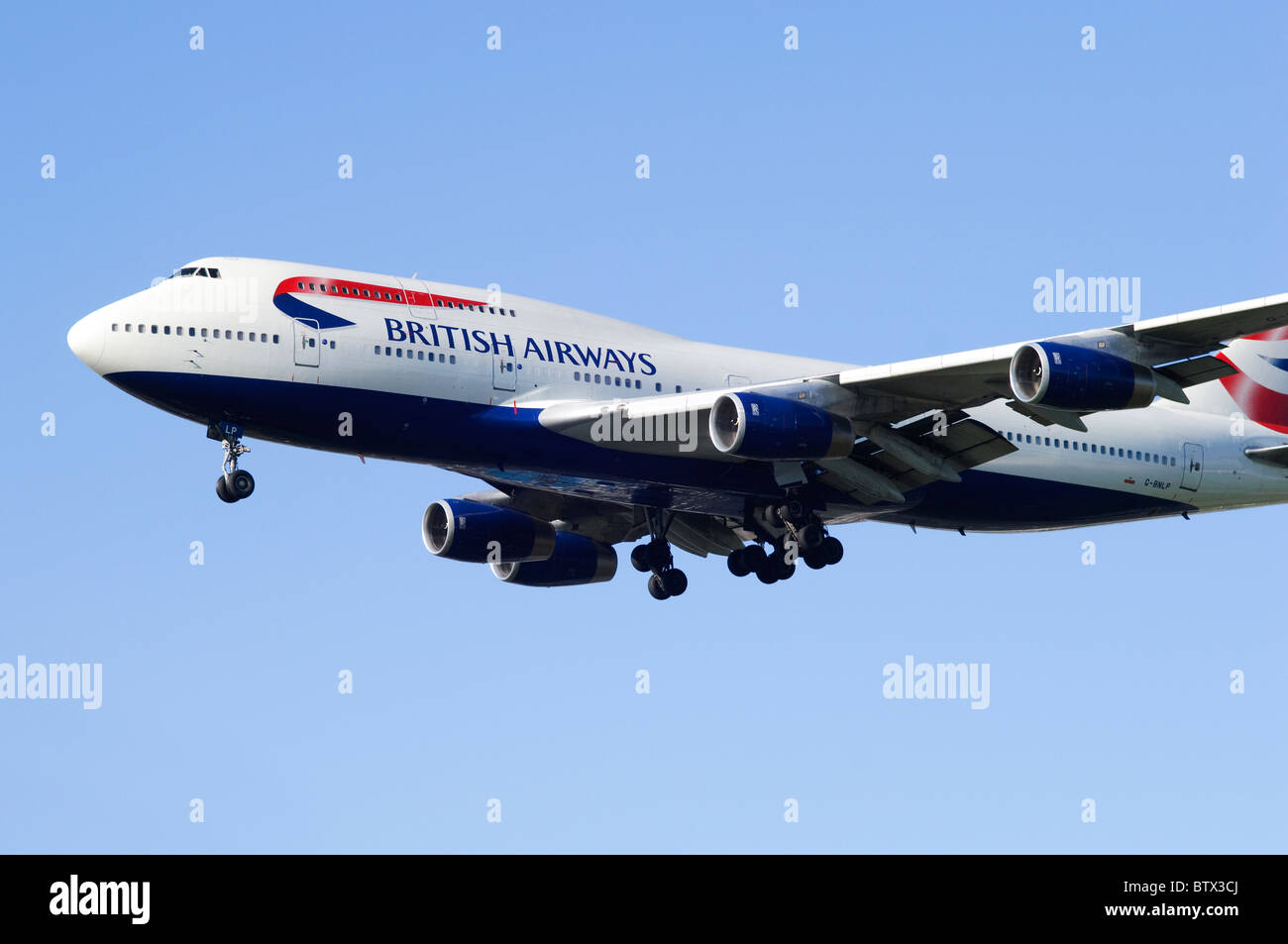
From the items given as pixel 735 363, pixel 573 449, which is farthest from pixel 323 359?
pixel 735 363

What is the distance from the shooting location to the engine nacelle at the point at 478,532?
46562 millimetres

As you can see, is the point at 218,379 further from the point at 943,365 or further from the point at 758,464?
the point at 943,365

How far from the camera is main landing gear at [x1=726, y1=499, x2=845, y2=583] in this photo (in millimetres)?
43719

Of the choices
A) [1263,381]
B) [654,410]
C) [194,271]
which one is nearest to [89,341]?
[194,271]

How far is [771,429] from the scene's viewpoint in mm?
39438

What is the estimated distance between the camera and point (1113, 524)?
48.8m

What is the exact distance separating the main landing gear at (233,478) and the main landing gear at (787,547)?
40.3 ft

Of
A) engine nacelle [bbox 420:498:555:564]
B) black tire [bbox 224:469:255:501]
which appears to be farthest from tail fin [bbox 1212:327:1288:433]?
black tire [bbox 224:469:255:501]

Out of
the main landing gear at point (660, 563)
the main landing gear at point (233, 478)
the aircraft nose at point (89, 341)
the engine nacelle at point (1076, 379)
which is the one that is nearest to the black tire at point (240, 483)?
the main landing gear at point (233, 478)

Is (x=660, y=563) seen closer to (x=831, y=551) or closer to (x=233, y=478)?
(x=831, y=551)

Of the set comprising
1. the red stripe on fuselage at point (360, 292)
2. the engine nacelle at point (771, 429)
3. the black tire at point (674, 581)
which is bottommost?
the black tire at point (674, 581)

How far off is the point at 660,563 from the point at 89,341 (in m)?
15.4

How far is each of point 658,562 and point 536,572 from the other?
4158 millimetres

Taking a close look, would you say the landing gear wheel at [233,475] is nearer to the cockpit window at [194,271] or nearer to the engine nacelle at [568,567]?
the cockpit window at [194,271]
